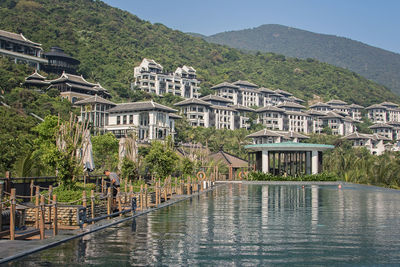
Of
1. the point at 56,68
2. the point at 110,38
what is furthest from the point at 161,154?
the point at 110,38

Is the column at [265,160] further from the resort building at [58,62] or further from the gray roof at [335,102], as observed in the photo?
the gray roof at [335,102]

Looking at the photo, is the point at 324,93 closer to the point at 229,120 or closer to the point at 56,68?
the point at 229,120

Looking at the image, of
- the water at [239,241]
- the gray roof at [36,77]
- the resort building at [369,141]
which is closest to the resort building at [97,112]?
the gray roof at [36,77]

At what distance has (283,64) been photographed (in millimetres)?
171125

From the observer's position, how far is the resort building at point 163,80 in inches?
4163

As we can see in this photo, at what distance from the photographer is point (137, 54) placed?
12162 cm

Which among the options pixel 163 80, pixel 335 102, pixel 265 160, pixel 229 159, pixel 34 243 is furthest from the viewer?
pixel 335 102

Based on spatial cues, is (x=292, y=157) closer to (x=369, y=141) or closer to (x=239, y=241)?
(x=239, y=241)

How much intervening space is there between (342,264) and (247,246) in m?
2.31

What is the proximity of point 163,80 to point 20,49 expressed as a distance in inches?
1462

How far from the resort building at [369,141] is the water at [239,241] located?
308 ft

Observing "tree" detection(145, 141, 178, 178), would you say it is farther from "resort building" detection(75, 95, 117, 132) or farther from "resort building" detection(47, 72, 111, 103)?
"resort building" detection(47, 72, 111, 103)

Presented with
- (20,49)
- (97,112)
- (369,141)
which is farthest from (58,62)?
(369,141)

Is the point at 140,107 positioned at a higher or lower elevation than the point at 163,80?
lower
